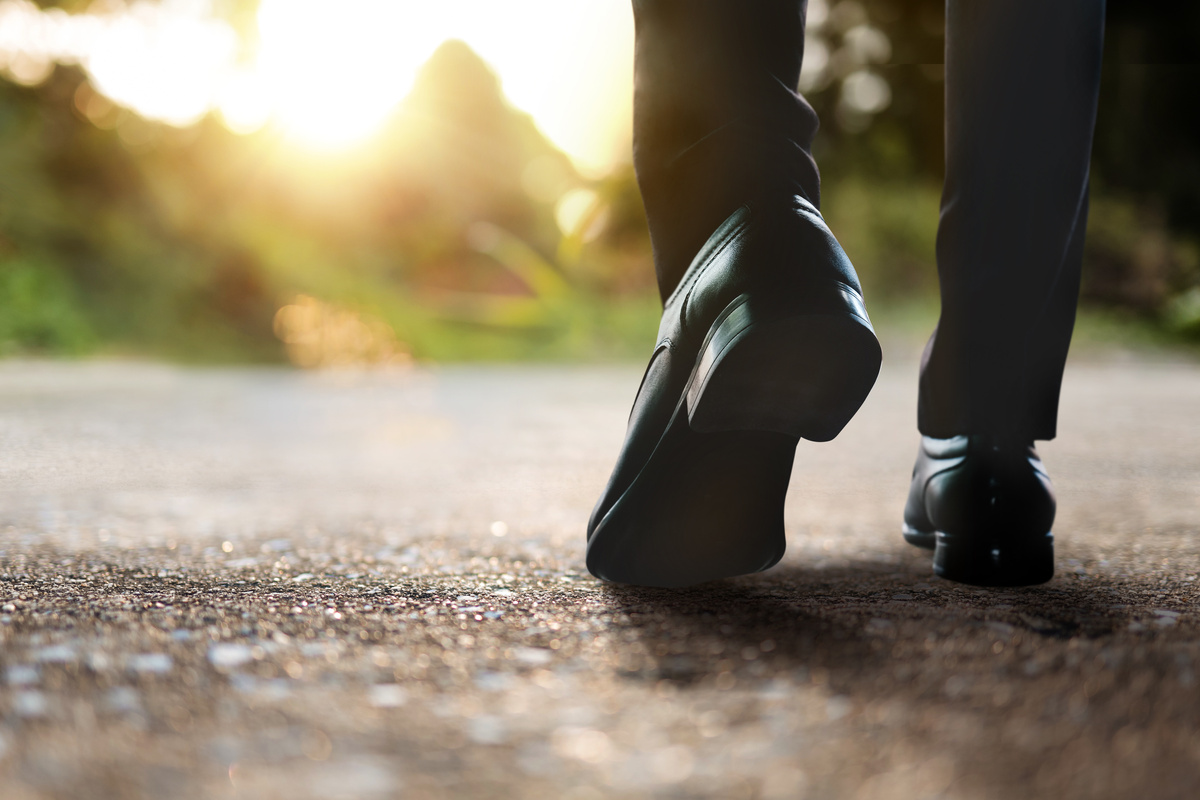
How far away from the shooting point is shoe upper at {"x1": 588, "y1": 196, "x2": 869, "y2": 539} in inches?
31.0

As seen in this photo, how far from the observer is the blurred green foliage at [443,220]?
7652mm

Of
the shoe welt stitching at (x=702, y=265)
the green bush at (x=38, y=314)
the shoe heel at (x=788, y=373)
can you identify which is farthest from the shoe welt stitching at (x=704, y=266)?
the green bush at (x=38, y=314)

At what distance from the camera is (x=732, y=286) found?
2.67 feet

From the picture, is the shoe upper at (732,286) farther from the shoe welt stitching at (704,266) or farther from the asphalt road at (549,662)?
the asphalt road at (549,662)

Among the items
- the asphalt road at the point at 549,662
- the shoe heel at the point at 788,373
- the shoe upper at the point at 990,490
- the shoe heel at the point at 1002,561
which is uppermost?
the shoe heel at the point at 788,373

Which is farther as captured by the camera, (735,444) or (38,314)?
(38,314)

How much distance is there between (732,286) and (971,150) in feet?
1.16

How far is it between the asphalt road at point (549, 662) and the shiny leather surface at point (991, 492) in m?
0.06

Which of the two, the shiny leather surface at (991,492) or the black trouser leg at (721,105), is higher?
the black trouser leg at (721,105)

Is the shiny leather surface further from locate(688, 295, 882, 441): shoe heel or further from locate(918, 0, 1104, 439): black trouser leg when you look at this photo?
locate(688, 295, 882, 441): shoe heel

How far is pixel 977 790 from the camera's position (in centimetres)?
46

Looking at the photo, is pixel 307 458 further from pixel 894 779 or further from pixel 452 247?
pixel 452 247

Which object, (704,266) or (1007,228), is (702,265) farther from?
(1007,228)

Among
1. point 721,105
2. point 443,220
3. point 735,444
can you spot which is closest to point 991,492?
point 735,444
